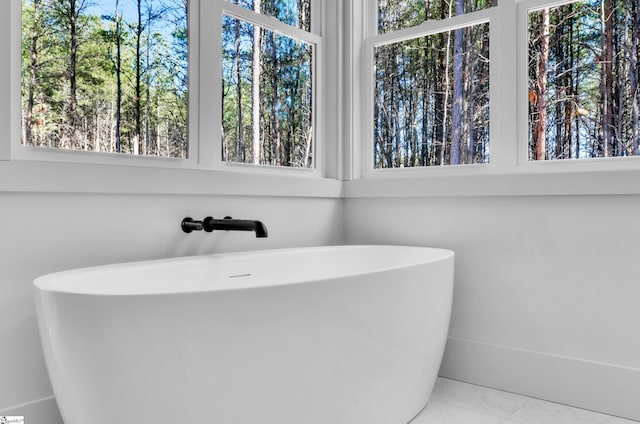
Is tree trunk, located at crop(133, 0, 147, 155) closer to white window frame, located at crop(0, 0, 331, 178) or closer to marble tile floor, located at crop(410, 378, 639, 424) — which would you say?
white window frame, located at crop(0, 0, 331, 178)

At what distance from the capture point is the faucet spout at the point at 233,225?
1.71m

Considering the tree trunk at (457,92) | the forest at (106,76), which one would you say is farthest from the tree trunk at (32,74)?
the tree trunk at (457,92)

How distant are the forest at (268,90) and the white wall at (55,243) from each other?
1.45 feet

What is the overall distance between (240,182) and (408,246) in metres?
0.85

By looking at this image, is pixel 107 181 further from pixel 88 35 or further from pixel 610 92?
pixel 610 92

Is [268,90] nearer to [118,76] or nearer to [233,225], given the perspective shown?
[118,76]

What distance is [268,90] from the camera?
2.43 meters

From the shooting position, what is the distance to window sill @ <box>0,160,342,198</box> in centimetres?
145

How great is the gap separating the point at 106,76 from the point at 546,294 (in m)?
1.91

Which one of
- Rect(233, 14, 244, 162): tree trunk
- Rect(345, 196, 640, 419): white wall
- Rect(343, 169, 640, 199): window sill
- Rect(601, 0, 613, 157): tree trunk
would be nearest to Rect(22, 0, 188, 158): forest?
Rect(233, 14, 244, 162): tree trunk

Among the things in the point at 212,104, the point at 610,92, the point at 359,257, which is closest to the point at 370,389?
the point at 359,257

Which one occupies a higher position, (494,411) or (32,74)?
(32,74)

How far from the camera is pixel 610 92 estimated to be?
197cm

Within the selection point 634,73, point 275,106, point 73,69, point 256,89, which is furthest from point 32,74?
point 634,73
